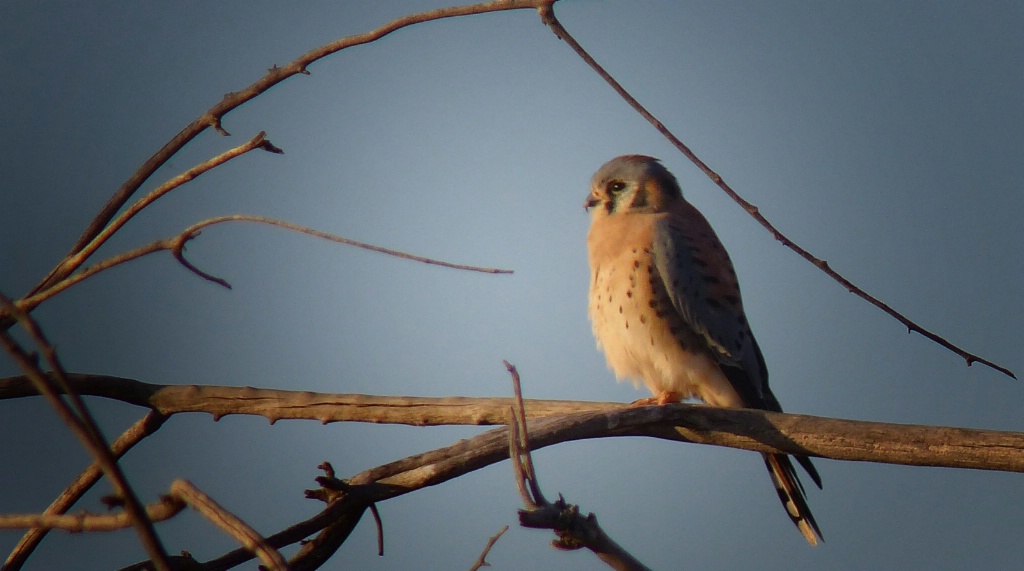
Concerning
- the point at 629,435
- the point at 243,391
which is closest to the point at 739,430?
the point at 629,435

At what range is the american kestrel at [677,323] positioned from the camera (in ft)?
9.64

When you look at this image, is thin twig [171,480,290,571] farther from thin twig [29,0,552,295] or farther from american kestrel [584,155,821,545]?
american kestrel [584,155,821,545]

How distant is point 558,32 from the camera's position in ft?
5.31

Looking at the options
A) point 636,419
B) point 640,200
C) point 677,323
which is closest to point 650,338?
point 677,323

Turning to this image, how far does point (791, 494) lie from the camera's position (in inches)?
111

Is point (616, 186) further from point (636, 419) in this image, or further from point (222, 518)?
point (222, 518)

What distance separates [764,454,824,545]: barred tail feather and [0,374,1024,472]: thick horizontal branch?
815 mm

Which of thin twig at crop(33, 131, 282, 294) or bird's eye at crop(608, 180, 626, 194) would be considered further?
bird's eye at crop(608, 180, 626, 194)

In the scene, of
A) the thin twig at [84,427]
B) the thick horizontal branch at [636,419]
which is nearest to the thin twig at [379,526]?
the thick horizontal branch at [636,419]

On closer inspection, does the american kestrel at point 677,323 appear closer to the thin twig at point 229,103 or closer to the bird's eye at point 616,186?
the bird's eye at point 616,186

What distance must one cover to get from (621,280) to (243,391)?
130 centimetres

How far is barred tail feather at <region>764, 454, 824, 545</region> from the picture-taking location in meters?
2.82

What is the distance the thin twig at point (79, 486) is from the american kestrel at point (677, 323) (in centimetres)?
142

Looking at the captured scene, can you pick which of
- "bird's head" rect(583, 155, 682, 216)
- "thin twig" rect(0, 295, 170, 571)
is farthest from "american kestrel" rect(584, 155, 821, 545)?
"thin twig" rect(0, 295, 170, 571)
